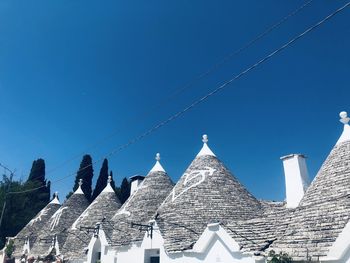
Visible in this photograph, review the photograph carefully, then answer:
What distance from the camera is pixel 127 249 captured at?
15.9 meters

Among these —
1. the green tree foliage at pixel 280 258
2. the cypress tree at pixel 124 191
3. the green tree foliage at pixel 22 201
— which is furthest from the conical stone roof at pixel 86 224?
the cypress tree at pixel 124 191

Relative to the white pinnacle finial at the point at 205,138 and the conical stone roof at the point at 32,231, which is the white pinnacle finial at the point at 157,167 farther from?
the conical stone roof at the point at 32,231

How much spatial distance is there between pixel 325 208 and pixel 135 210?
37.5ft

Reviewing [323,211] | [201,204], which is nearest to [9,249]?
[201,204]

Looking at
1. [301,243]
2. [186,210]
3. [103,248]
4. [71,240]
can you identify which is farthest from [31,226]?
[301,243]

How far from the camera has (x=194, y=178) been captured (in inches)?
642

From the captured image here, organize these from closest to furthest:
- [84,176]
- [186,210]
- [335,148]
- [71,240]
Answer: [335,148] → [186,210] → [71,240] → [84,176]

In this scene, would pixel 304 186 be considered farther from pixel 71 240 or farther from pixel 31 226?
pixel 31 226

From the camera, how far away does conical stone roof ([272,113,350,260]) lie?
7672 mm

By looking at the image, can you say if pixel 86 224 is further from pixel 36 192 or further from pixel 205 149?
pixel 36 192

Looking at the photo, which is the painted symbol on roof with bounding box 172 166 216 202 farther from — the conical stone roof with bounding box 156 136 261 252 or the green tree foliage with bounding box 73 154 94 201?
the green tree foliage with bounding box 73 154 94 201

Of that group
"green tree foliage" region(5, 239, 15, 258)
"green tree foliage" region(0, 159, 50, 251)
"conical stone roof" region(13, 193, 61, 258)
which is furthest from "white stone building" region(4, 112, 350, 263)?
"green tree foliage" region(0, 159, 50, 251)

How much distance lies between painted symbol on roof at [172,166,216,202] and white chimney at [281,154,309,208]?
4918 mm

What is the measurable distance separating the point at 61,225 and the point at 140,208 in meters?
10.2
